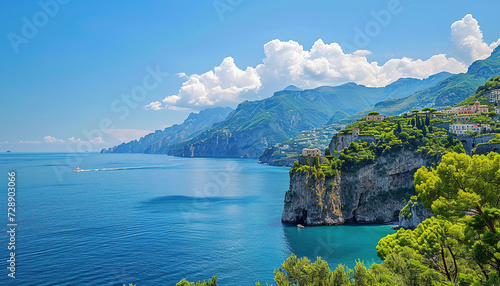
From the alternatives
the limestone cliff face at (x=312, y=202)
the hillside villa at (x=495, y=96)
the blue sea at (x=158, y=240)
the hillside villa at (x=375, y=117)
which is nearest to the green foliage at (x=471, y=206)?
the blue sea at (x=158, y=240)

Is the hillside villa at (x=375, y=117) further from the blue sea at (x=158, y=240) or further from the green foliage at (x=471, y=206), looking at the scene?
the green foliage at (x=471, y=206)

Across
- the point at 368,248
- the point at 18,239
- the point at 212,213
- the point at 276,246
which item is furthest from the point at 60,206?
the point at 368,248

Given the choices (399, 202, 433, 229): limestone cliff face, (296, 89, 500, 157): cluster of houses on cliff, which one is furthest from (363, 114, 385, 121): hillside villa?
(399, 202, 433, 229): limestone cliff face

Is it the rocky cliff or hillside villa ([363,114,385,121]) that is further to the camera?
hillside villa ([363,114,385,121])

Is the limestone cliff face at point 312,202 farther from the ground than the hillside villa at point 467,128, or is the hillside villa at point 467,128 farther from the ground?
the hillside villa at point 467,128

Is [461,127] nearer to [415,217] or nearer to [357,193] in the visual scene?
[357,193]

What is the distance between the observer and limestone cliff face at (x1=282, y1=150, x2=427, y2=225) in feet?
274

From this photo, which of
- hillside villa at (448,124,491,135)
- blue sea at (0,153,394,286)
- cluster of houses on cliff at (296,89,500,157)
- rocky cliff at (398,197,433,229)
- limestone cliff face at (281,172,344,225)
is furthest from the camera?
cluster of houses on cliff at (296,89,500,157)

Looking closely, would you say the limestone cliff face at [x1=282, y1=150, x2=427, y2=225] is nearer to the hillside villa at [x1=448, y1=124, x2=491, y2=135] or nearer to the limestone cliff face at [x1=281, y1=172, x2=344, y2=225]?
the limestone cliff face at [x1=281, y1=172, x2=344, y2=225]

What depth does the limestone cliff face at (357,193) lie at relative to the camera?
8362 centimetres

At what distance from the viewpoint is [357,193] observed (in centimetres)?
8681

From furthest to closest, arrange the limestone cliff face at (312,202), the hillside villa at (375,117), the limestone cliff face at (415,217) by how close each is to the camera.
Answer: the hillside villa at (375,117) < the limestone cliff face at (312,202) < the limestone cliff face at (415,217)

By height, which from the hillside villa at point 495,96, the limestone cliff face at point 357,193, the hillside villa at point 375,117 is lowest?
the limestone cliff face at point 357,193

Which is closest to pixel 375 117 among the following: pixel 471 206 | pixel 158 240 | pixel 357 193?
pixel 357 193
